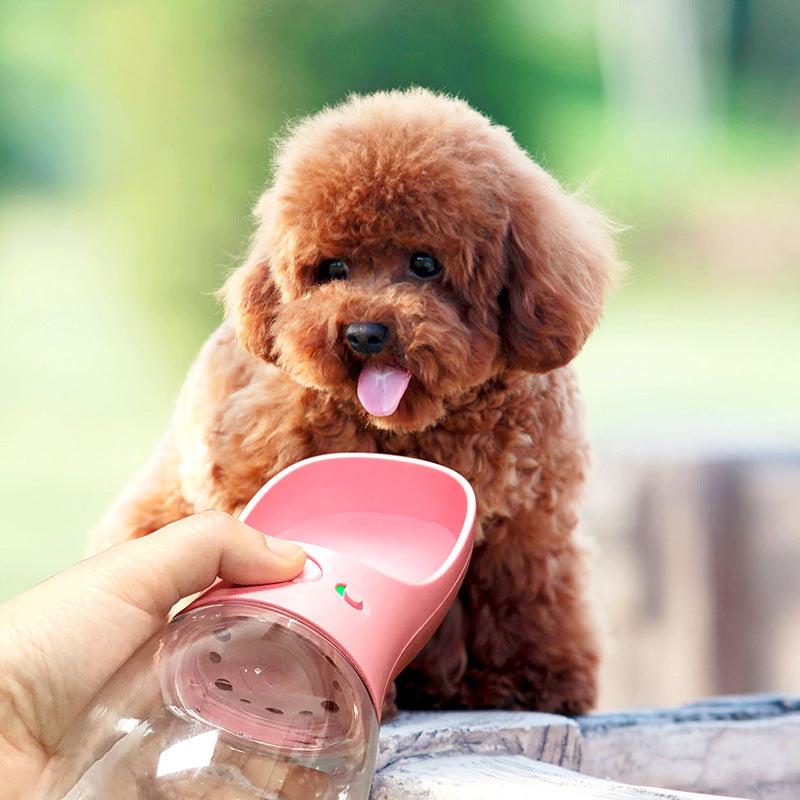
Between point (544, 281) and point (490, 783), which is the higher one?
point (544, 281)

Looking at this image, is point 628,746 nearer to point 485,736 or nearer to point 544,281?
point 485,736

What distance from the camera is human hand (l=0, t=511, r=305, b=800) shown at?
2.19 ft

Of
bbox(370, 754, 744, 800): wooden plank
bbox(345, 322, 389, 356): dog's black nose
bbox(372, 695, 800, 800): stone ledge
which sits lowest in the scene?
bbox(372, 695, 800, 800): stone ledge

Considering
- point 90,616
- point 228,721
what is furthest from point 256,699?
point 90,616

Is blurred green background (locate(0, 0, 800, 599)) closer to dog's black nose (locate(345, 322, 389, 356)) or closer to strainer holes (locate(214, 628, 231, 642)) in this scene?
dog's black nose (locate(345, 322, 389, 356))

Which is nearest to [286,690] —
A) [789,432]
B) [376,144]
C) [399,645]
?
[399,645]

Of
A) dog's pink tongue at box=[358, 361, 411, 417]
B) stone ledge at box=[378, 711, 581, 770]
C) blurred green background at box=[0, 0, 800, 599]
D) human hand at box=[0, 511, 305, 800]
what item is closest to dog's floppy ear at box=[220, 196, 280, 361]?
dog's pink tongue at box=[358, 361, 411, 417]

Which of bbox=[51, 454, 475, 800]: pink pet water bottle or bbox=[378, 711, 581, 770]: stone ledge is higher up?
bbox=[51, 454, 475, 800]: pink pet water bottle

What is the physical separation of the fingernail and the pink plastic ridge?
15 mm

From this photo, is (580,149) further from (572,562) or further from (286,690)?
(286,690)

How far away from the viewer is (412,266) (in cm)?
90

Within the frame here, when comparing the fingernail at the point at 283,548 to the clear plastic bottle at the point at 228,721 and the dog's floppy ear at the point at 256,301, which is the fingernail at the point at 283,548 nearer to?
the clear plastic bottle at the point at 228,721

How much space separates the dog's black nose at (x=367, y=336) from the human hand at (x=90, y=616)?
0.20 meters

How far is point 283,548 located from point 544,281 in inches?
14.8
